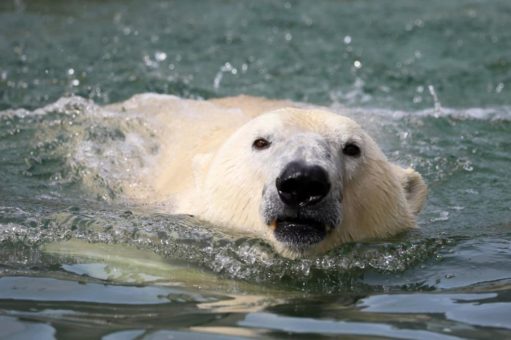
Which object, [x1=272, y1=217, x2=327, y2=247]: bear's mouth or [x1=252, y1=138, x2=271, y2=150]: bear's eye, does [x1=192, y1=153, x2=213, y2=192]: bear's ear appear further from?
[x1=272, y1=217, x2=327, y2=247]: bear's mouth

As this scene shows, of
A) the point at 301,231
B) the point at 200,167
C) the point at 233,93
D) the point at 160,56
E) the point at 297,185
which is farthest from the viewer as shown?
the point at 160,56

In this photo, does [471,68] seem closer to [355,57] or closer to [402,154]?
[355,57]

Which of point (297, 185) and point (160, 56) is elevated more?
point (160, 56)

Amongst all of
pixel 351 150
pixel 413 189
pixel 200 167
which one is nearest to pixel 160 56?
pixel 200 167

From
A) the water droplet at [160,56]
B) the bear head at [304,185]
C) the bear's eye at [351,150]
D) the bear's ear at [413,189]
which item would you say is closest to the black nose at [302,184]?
the bear head at [304,185]

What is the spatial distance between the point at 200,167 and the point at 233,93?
317 cm

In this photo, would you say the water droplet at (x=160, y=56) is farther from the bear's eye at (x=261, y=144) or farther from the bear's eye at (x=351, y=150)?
the bear's eye at (x=351, y=150)

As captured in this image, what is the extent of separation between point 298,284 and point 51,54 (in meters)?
5.74

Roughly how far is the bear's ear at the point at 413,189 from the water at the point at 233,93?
6.3 inches

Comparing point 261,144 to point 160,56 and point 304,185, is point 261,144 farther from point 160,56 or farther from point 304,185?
point 160,56

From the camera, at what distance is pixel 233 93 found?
778 cm

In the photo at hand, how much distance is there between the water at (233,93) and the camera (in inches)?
128

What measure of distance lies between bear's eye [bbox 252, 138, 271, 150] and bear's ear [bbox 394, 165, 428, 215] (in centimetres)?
85

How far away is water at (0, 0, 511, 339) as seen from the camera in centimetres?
326
